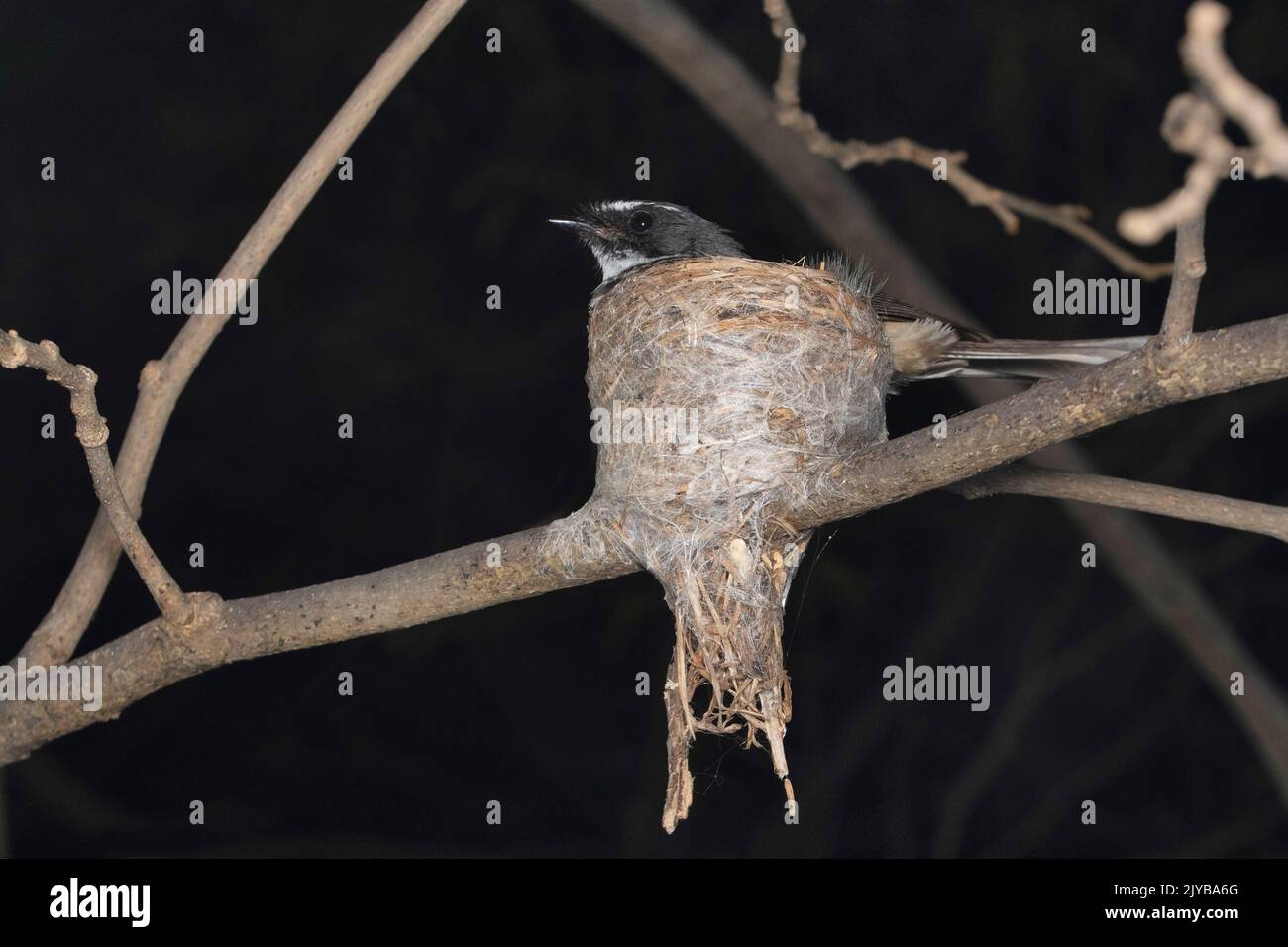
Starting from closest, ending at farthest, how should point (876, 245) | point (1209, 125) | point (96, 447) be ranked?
point (1209, 125), point (96, 447), point (876, 245)

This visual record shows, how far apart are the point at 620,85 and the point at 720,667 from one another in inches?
143

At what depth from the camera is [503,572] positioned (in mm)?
3242

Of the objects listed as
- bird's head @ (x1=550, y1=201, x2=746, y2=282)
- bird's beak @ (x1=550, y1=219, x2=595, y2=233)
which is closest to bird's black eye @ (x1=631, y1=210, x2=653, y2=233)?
bird's head @ (x1=550, y1=201, x2=746, y2=282)

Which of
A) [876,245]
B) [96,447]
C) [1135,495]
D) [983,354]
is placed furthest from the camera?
[876,245]

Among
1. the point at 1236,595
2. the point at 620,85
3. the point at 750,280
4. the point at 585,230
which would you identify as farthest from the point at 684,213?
the point at 1236,595

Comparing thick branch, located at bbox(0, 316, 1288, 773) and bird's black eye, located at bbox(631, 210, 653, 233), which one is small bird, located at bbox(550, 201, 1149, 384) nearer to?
bird's black eye, located at bbox(631, 210, 653, 233)

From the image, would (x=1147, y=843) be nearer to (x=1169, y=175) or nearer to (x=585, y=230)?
(x=1169, y=175)

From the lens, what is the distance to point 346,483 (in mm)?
6051

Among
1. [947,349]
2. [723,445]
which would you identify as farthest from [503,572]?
[947,349]

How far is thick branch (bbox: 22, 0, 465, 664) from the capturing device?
3.40 m

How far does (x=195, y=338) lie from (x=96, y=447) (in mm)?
615

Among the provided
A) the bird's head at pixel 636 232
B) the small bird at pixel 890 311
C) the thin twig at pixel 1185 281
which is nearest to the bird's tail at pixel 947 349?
the small bird at pixel 890 311

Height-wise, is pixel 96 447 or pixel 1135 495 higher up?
pixel 96 447

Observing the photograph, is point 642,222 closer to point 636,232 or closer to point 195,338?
point 636,232
